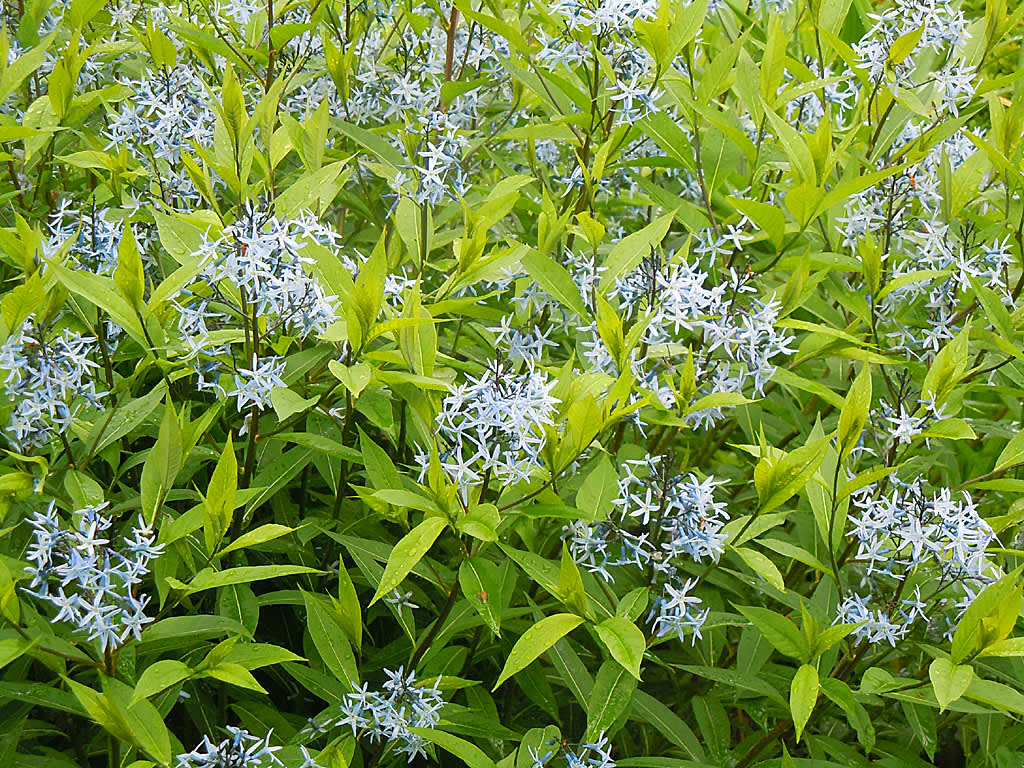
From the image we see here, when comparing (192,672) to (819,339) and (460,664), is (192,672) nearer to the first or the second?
(460,664)

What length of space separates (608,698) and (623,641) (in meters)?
0.19

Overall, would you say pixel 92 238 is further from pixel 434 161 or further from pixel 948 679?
pixel 948 679

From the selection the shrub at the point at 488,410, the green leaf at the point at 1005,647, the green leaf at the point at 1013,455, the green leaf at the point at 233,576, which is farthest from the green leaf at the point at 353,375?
the green leaf at the point at 1013,455

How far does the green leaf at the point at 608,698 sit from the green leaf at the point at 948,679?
41 cm

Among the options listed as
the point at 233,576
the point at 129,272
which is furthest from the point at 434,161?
the point at 233,576

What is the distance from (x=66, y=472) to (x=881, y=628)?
1.27m

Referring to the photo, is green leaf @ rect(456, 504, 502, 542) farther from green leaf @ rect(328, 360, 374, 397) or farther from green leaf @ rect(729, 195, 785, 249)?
green leaf @ rect(729, 195, 785, 249)

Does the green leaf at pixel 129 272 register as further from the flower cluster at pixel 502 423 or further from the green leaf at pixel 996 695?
the green leaf at pixel 996 695

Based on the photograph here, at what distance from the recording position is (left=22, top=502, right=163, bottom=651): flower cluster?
1423mm

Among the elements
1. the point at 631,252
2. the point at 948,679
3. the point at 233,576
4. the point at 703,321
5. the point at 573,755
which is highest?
the point at 631,252

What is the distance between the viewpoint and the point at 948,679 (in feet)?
4.87

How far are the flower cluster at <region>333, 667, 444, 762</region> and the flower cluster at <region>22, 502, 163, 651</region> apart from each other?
359 mm

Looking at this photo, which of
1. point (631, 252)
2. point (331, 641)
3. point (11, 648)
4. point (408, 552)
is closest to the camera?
point (11, 648)

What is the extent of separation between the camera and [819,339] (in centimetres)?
204
